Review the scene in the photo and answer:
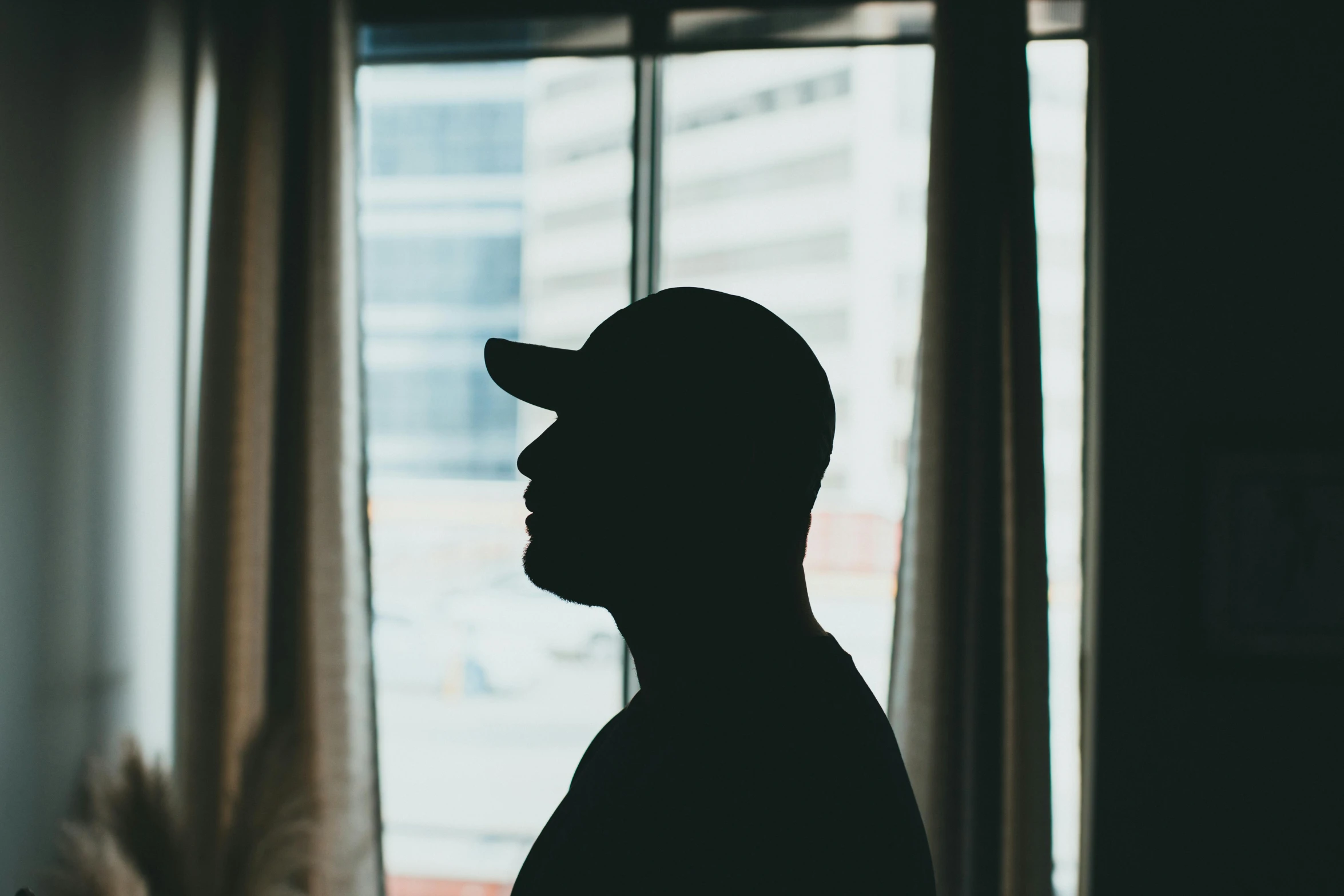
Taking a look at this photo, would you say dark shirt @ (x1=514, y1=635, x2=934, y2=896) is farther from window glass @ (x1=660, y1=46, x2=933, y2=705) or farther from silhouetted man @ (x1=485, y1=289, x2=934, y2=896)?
window glass @ (x1=660, y1=46, x2=933, y2=705)

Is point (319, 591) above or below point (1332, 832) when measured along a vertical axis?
above

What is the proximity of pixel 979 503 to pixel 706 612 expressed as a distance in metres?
1.57

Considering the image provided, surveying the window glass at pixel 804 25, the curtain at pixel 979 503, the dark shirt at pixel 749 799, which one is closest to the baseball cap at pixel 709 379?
the dark shirt at pixel 749 799

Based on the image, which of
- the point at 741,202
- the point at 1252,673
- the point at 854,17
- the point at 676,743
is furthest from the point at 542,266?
the point at 676,743

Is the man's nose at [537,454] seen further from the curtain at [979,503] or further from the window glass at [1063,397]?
the window glass at [1063,397]

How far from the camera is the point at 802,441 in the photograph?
0.62m

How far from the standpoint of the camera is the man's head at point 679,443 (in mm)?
604

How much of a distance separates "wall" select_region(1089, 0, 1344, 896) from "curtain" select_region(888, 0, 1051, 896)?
145 mm

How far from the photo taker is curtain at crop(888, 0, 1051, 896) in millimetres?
2072

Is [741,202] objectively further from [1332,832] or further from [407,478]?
[1332,832]

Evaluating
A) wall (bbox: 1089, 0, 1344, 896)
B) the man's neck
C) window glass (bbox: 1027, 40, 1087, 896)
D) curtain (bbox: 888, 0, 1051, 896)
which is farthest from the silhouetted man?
window glass (bbox: 1027, 40, 1087, 896)

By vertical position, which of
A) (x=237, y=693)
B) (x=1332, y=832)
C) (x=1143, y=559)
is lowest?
(x=1332, y=832)

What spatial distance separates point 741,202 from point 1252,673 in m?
1.50

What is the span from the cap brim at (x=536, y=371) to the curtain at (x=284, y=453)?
1734mm
